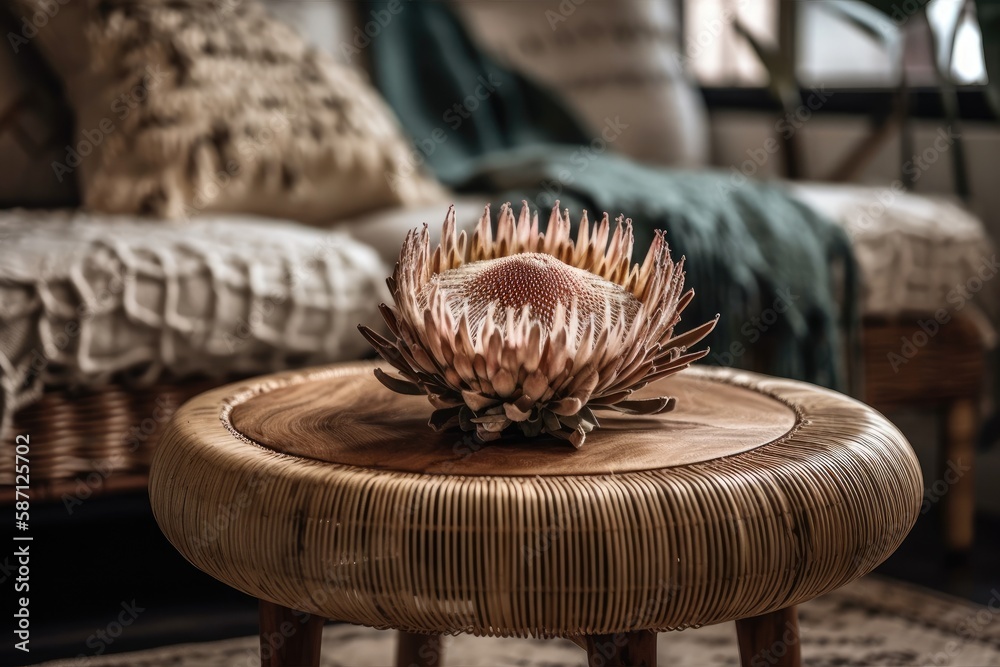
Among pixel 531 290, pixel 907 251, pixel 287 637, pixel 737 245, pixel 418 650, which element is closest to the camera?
pixel 531 290

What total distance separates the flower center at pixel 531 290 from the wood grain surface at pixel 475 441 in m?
0.07

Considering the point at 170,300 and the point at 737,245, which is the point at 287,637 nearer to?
the point at 170,300

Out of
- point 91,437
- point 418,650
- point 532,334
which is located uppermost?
point 532,334

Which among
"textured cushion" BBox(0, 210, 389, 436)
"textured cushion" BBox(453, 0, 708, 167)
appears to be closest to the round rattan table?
"textured cushion" BBox(0, 210, 389, 436)

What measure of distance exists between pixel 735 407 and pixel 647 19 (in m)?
1.52

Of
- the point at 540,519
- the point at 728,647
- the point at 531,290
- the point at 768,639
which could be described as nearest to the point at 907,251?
the point at 728,647

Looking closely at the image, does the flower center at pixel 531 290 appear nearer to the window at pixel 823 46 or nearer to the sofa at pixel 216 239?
the sofa at pixel 216 239

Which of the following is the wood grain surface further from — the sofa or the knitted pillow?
the knitted pillow

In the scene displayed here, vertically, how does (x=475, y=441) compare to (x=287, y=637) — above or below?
above

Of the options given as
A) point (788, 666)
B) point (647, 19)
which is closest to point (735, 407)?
point (788, 666)

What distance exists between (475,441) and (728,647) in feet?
2.32

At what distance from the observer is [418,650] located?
92 cm

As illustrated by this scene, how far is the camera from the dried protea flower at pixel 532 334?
0.60 metres

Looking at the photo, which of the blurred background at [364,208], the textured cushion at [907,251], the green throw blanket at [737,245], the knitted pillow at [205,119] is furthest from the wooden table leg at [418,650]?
the textured cushion at [907,251]
